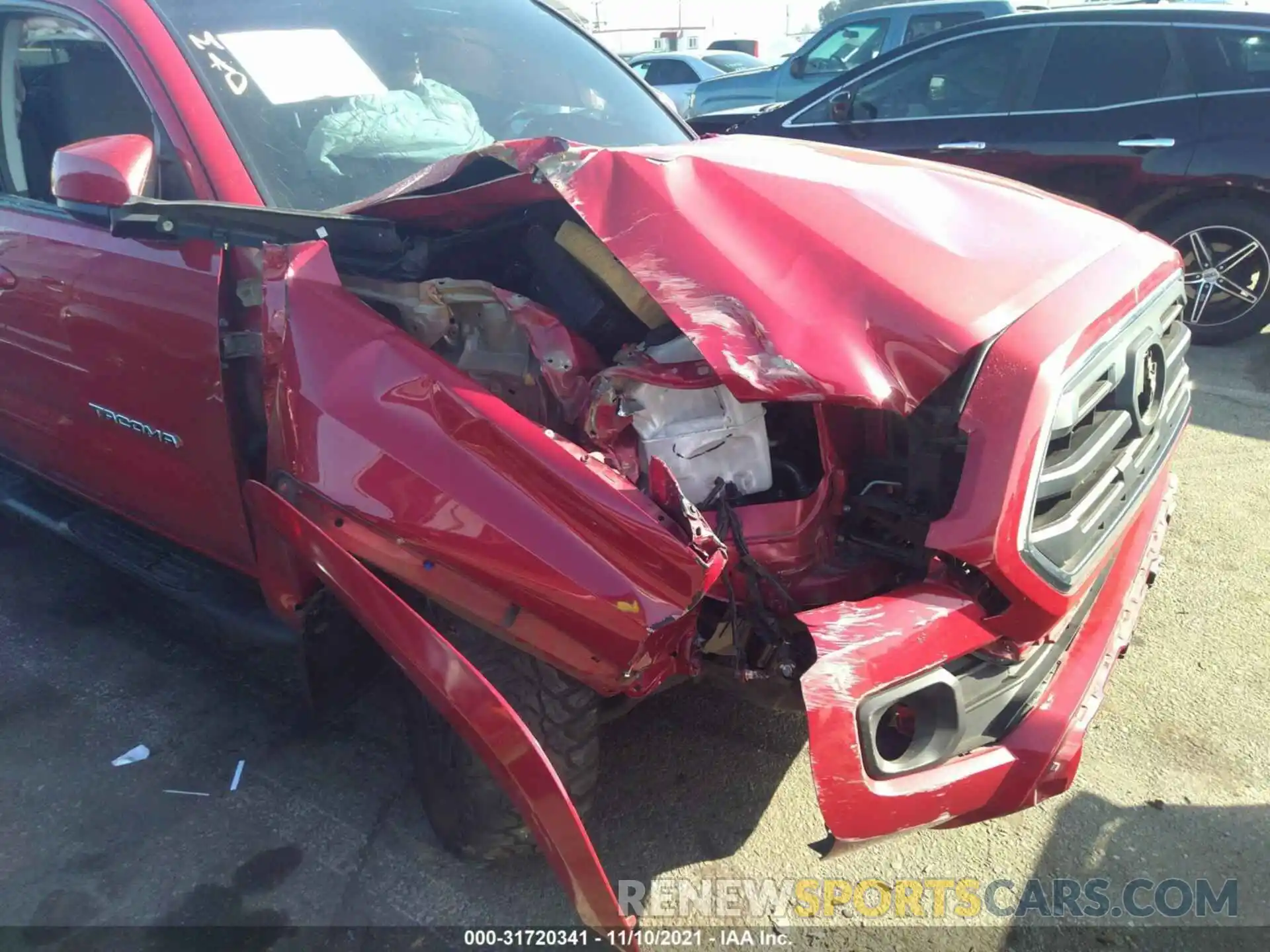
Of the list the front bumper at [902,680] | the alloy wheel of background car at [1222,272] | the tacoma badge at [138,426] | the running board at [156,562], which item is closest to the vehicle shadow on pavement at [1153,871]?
the front bumper at [902,680]

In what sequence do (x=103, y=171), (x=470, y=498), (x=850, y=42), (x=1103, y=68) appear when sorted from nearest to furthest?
(x=470, y=498) < (x=103, y=171) < (x=1103, y=68) < (x=850, y=42)

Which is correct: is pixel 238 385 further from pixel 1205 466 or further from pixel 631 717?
pixel 1205 466

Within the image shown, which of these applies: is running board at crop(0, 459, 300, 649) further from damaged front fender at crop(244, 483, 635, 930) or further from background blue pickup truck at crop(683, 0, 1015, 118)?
background blue pickup truck at crop(683, 0, 1015, 118)

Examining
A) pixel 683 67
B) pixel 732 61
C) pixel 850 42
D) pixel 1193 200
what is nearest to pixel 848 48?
pixel 850 42

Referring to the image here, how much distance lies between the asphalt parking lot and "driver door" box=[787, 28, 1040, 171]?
354 centimetres

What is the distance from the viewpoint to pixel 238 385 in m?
2.11

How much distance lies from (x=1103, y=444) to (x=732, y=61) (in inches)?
550

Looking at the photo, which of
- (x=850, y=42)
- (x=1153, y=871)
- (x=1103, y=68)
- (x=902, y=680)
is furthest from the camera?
(x=850, y=42)

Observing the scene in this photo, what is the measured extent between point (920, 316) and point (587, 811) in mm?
1307

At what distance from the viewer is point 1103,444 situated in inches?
75.6

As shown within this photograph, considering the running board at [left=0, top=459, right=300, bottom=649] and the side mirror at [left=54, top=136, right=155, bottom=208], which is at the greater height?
the side mirror at [left=54, top=136, right=155, bottom=208]

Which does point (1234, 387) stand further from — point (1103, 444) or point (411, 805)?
point (411, 805)

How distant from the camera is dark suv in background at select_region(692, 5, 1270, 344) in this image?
5.00 metres

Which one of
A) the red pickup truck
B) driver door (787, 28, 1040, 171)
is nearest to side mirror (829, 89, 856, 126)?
driver door (787, 28, 1040, 171)
